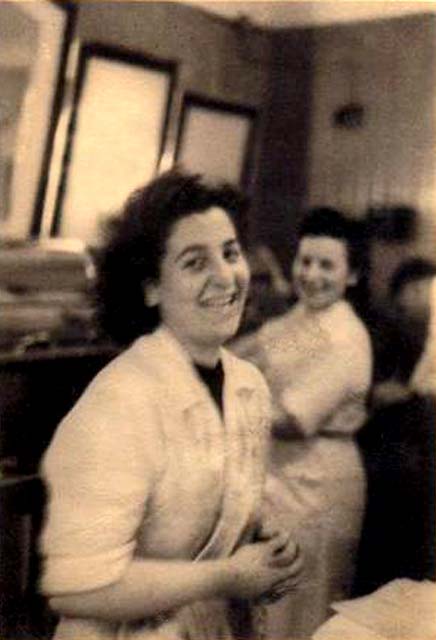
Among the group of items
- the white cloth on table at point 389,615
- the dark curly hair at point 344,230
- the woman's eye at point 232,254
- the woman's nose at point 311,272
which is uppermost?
the dark curly hair at point 344,230

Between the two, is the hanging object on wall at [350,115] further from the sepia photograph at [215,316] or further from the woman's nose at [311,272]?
the woman's nose at [311,272]

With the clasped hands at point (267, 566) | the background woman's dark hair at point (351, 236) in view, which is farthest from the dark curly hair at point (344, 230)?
the clasped hands at point (267, 566)

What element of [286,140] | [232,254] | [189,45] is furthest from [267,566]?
[189,45]

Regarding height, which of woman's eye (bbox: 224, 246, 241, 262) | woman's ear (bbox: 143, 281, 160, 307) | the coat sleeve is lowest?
the coat sleeve

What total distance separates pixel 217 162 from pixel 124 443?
1.08 feet

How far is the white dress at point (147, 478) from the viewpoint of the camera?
105 cm

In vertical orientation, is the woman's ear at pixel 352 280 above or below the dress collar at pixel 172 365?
above

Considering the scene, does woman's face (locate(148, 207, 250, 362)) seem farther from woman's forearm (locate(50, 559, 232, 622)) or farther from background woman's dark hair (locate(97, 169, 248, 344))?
woman's forearm (locate(50, 559, 232, 622))

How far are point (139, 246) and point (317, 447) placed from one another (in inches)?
12.1

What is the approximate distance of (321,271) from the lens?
3.70 ft

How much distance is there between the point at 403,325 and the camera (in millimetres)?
1155

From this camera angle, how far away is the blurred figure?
1.15m

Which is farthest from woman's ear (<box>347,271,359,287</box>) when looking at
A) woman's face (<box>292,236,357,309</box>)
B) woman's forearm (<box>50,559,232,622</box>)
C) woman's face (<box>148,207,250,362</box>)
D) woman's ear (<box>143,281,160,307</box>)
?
woman's forearm (<box>50,559,232,622</box>)

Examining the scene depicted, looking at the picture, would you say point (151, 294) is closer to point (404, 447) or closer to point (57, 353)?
point (57, 353)
